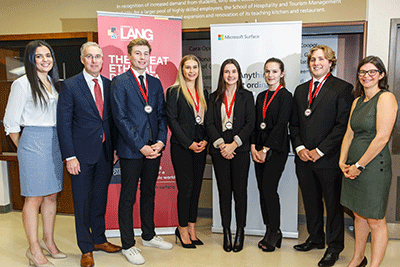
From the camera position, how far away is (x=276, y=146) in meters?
2.72

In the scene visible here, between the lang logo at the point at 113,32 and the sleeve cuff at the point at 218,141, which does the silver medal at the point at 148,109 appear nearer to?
the sleeve cuff at the point at 218,141

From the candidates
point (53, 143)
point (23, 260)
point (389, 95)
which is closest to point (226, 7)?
point (389, 95)

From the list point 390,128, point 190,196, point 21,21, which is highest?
point 21,21

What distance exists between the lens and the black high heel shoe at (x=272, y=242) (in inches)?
114

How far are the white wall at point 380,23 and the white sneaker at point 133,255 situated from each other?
10.2 ft

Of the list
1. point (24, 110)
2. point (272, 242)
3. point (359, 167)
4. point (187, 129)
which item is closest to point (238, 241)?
point (272, 242)

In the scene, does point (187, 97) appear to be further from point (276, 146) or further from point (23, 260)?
point (23, 260)

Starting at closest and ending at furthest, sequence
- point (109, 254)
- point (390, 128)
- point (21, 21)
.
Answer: point (390, 128)
point (109, 254)
point (21, 21)

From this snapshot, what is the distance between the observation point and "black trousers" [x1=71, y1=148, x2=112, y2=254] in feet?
8.38

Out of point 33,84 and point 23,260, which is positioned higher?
point 33,84

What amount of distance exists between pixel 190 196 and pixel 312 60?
1.66m

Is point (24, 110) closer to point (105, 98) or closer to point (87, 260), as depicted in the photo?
point (105, 98)

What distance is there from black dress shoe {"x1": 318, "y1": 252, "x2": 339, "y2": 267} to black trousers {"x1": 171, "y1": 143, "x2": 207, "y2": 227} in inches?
49.2

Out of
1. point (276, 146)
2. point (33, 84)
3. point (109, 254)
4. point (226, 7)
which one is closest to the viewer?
point (33, 84)
